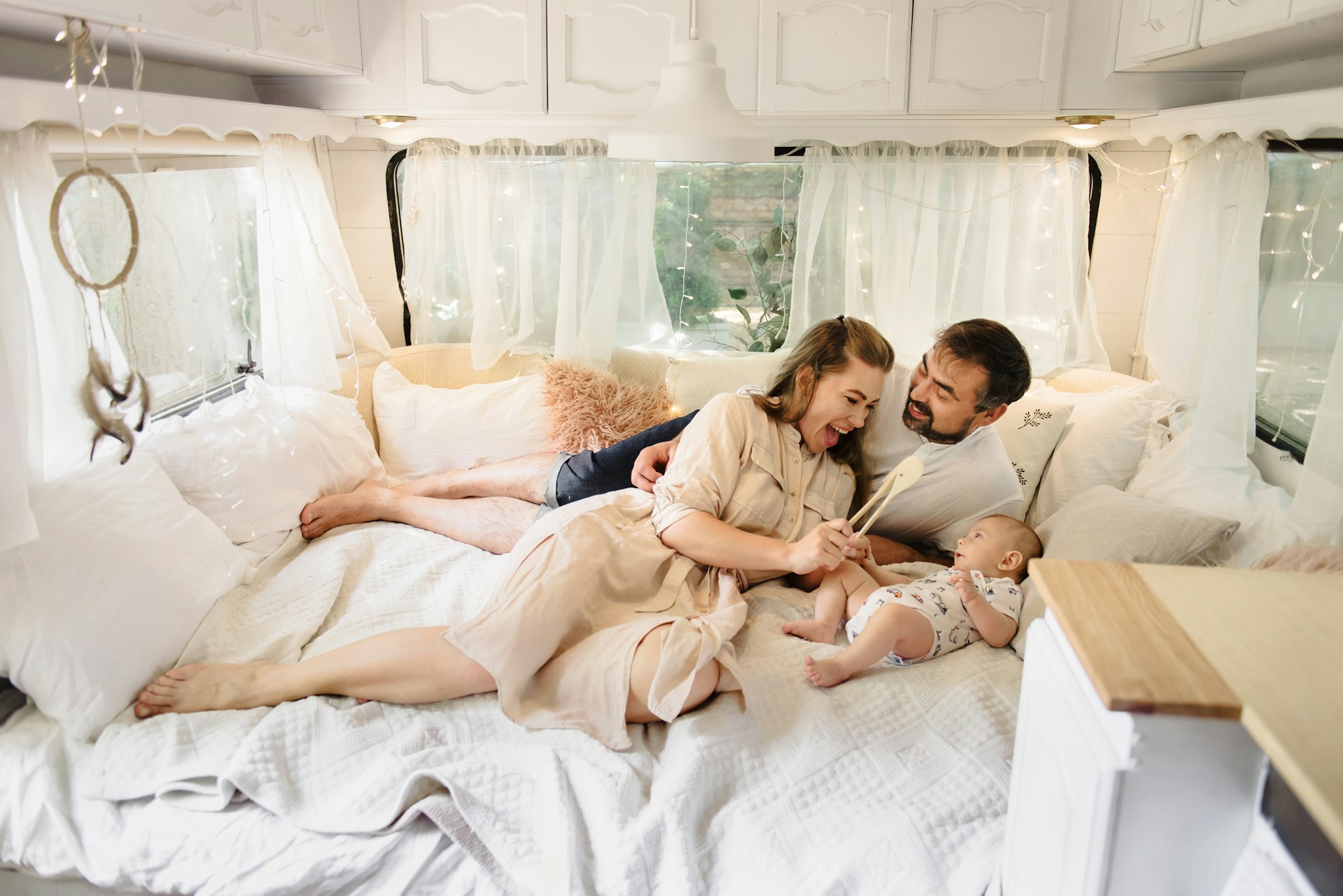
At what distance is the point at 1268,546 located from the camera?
183 centimetres

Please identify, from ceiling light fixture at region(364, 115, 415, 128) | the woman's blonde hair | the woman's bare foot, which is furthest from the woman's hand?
ceiling light fixture at region(364, 115, 415, 128)

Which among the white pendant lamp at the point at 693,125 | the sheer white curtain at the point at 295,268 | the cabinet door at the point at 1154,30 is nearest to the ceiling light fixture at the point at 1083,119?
the cabinet door at the point at 1154,30

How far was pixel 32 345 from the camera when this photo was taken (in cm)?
169

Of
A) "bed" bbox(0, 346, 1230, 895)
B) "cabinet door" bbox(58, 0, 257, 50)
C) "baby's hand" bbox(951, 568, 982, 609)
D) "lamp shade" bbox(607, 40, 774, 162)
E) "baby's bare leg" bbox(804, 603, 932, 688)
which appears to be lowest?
"bed" bbox(0, 346, 1230, 895)

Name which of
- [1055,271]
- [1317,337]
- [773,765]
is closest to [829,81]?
[1055,271]

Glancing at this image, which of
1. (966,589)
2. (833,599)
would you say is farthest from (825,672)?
(966,589)

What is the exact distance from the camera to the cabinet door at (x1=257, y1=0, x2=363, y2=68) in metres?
2.10

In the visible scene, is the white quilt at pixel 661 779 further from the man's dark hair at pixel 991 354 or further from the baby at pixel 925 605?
the man's dark hair at pixel 991 354

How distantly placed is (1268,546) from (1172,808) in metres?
1.17

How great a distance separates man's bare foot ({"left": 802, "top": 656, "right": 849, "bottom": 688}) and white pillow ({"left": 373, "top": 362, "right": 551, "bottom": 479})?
4.00ft

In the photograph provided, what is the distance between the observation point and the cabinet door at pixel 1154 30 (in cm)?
204

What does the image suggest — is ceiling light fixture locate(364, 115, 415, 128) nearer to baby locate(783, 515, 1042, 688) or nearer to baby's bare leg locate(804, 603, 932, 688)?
baby locate(783, 515, 1042, 688)

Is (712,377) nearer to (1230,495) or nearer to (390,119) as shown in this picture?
(390,119)

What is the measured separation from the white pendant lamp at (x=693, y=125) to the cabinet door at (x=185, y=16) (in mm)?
847
